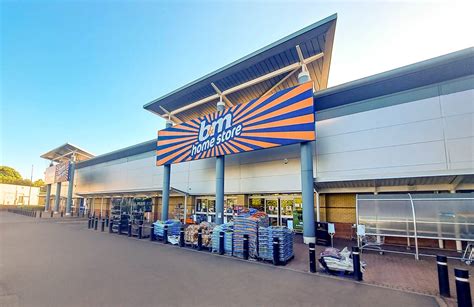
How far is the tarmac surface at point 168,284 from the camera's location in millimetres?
4652

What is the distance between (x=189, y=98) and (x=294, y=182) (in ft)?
33.0

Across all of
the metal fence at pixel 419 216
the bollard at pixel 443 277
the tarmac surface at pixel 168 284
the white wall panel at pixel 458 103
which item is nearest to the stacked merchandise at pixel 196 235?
the tarmac surface at pixel 168 284

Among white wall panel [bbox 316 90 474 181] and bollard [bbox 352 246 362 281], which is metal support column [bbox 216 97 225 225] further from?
bollard [bbox 352 246 362 281]

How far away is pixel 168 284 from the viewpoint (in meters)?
5.57

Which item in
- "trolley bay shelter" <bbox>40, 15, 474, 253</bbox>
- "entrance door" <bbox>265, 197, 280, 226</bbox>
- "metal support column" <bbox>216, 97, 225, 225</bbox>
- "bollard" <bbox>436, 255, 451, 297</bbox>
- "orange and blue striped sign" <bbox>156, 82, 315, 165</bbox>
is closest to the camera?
"bollard" <bbox>436, 255, 451, 297</bbox>

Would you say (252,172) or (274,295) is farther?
Answer: (252,172)

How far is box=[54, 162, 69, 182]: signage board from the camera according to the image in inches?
1275

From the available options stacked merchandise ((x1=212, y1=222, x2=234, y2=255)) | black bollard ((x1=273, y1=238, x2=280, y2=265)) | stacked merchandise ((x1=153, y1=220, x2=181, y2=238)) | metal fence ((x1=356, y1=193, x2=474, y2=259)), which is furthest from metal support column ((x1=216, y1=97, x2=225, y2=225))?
metal fence ((x1=356, y1=193, x2=474, y2=259))

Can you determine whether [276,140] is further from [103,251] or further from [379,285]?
[103,251]

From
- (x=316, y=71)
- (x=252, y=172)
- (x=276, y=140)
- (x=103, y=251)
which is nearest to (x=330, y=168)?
(x=276, y=140)

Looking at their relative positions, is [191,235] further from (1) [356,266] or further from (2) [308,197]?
(1) [356,266]

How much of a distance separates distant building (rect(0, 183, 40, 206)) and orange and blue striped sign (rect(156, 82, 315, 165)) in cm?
5768

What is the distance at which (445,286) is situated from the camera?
501 centimetres

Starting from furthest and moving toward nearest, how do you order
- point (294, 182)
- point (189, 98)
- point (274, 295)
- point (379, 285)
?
1. point (189, 98)
2. point (294, 182)
3. point (379, 285)
4. point (274, 295)
